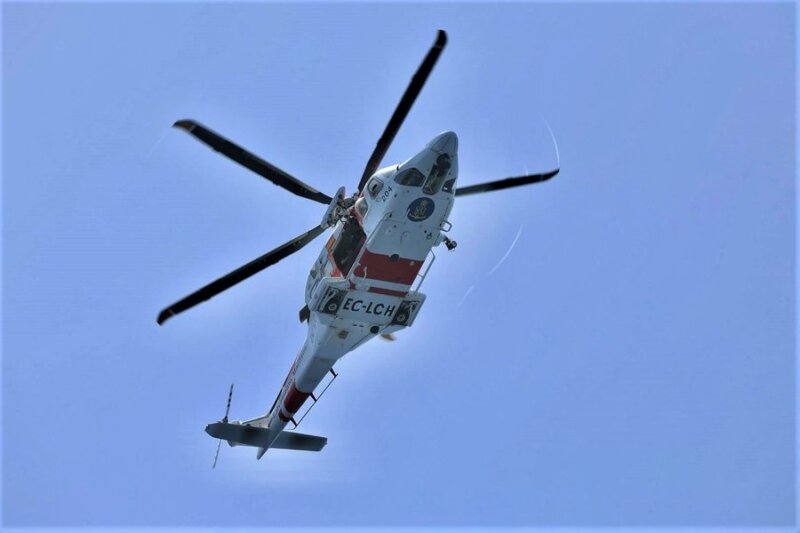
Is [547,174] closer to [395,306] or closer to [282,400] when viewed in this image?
[395,306]

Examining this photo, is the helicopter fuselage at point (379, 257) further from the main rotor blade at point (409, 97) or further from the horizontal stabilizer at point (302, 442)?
the horizontal stabilizer at point (302, 442)

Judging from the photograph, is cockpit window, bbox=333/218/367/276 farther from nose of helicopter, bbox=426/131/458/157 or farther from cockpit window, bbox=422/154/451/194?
nose of helicopter, bbox=426/131/458/157

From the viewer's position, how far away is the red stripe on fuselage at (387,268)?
23.7 metres

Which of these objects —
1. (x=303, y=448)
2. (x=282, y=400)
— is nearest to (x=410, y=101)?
(x=282, y=400)

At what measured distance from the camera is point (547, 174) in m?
24.0

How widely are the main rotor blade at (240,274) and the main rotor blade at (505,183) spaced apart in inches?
152

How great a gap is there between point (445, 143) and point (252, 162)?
460 cm

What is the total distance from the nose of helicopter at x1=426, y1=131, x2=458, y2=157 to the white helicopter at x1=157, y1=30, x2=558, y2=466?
2 cm

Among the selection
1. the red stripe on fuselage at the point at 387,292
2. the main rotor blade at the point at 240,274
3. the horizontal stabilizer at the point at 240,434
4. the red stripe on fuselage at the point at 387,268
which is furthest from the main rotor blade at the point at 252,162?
the horizontal stabilizer at the point at 240,434

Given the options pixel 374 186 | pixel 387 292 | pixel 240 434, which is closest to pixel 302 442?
pixel 240 434

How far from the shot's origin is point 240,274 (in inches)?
902

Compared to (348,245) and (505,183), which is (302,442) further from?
(505,183)

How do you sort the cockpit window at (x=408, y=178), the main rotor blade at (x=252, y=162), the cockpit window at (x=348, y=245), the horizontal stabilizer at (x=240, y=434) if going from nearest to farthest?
1. the main rotor blade at (x=252, y=162)
2. the cockpit window at (x=408, y=178)
3. the cockpit window at (x=348, y=245)
4. the horizontal stabilizer at (x=240, y=434)

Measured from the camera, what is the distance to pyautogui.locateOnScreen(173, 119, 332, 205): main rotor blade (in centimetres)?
2136
